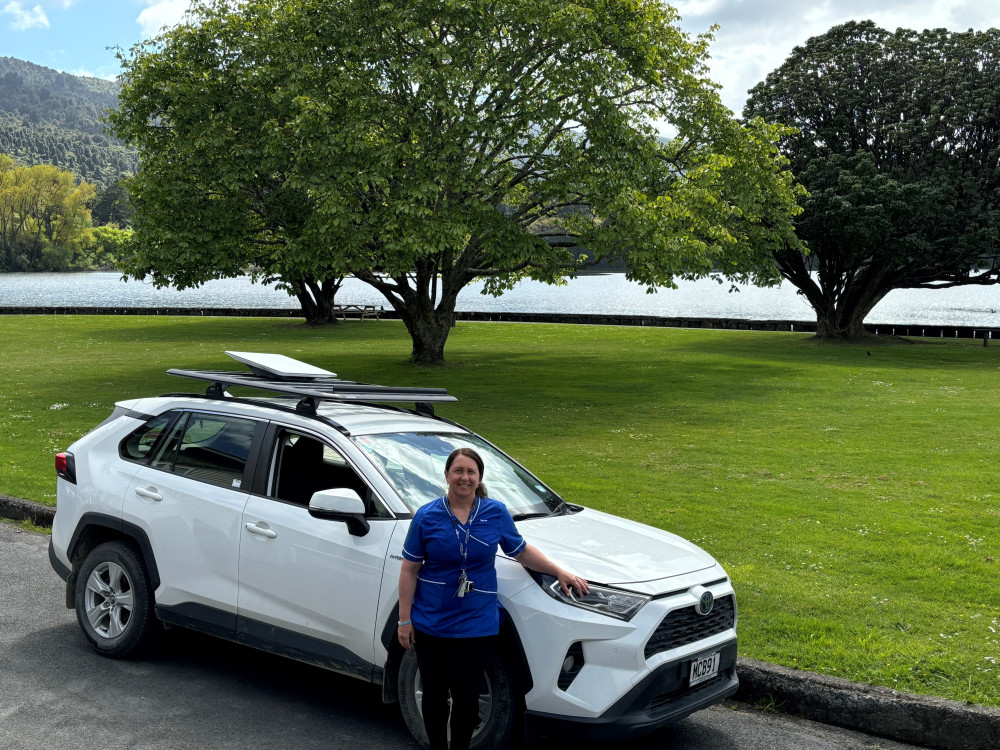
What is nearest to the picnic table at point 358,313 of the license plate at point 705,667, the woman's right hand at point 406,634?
the license plate at point 705,667

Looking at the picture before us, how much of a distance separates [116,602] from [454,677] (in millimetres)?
2986

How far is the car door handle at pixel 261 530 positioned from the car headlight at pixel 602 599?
1654 millimetres

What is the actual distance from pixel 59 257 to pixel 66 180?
12901mm

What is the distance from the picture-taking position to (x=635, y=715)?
466 centimetres

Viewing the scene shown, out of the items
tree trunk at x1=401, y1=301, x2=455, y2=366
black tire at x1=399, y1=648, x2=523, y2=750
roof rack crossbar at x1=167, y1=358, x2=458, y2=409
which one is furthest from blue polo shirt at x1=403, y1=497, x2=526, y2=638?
tree trunk at x1=401, y1=301, x2=455, y2=366

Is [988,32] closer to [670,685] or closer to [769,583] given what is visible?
[769,583]

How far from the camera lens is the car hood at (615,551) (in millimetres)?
4879

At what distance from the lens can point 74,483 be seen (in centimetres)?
670

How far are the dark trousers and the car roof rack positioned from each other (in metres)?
1.85

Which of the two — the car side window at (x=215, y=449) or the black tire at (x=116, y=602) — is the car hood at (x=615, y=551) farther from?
the black tire at (x=116, y=602)

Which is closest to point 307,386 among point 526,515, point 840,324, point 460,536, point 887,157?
point 526,515

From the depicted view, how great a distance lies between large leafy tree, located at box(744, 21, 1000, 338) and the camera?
36.5 metres

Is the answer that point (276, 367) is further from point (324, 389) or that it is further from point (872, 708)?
point (872, 708)

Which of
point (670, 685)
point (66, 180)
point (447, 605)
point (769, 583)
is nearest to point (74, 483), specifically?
point (447, 605)
